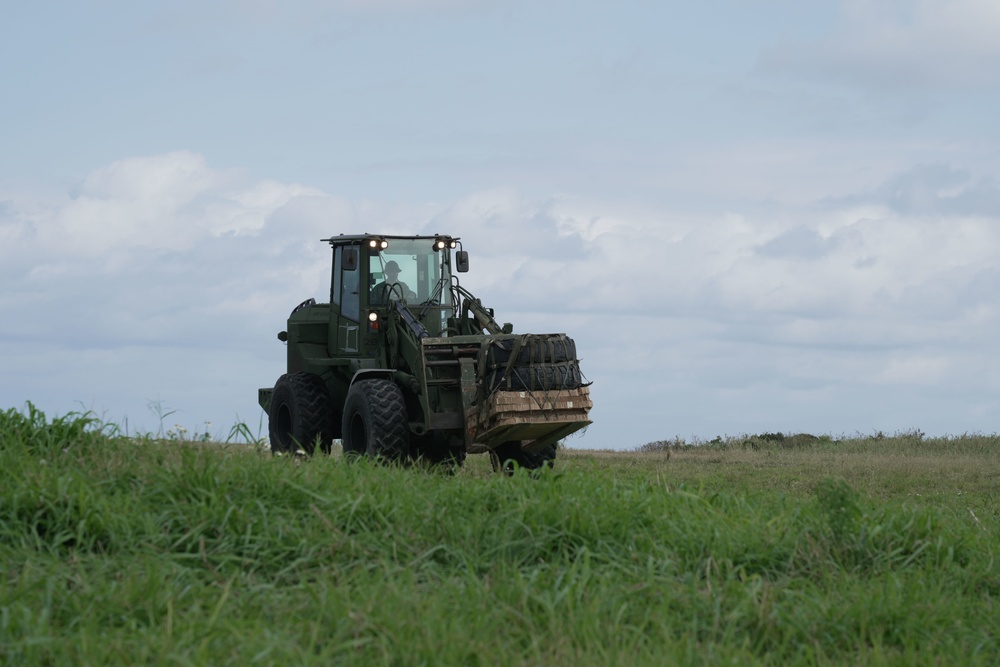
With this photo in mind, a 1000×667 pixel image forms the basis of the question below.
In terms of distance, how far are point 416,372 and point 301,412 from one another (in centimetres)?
240

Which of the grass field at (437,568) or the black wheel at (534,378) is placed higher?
the black wheel at (534,378)

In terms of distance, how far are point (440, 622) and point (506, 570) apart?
843 millimetres

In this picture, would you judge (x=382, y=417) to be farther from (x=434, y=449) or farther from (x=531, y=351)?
(x=531, y=351)

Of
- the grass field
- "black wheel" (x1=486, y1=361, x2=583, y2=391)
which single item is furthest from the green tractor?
the grass field

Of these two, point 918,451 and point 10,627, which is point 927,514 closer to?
point 10,627

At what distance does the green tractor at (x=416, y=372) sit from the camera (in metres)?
11.7

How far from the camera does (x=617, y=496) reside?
7.68m

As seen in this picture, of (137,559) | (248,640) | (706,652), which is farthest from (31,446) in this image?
(706,652)

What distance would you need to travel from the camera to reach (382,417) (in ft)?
39.3

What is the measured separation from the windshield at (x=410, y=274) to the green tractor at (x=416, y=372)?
0.01 m

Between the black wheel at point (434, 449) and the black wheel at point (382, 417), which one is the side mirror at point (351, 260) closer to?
the black wheel at point (382, 417)

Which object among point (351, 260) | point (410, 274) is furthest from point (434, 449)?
point (351, 260)

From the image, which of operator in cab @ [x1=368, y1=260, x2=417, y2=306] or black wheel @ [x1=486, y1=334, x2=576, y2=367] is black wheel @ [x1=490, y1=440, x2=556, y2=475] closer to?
black wheel @ [x1=486, y1=334, x2=576, y2=367]

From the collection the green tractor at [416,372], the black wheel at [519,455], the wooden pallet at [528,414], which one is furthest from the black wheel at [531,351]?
the black wheel at [519,455]
